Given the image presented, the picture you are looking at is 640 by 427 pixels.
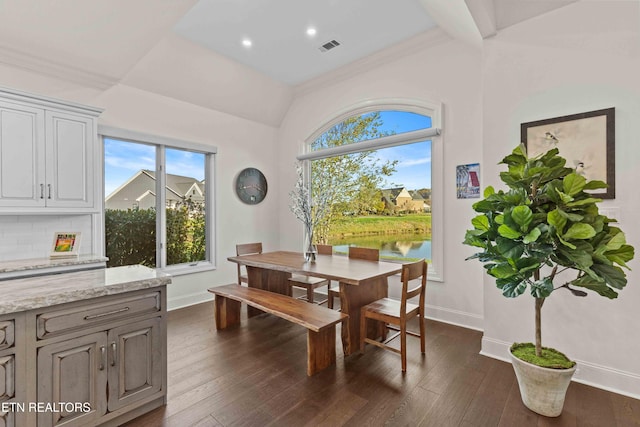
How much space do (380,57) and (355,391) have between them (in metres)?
4.06

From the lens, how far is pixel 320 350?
2.51 metres

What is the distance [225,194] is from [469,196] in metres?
3.63

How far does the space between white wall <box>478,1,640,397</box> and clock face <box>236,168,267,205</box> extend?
3.68 metres

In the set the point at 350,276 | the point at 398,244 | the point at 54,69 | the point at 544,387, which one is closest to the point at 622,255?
the point at 544,387

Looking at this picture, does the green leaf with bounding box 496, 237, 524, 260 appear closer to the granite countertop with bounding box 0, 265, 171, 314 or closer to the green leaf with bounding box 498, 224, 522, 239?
the green leaf with bounding box 498, 224, 522, 239

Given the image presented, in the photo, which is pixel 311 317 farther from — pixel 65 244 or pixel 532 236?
pixel 65 244

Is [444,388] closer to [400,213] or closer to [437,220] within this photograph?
[437,220]

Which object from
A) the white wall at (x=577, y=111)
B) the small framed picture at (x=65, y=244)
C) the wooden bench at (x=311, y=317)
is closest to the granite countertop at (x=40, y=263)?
the small framed picture at (x=65, y=244)

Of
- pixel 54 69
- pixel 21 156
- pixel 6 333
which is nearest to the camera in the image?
pixel 6 333

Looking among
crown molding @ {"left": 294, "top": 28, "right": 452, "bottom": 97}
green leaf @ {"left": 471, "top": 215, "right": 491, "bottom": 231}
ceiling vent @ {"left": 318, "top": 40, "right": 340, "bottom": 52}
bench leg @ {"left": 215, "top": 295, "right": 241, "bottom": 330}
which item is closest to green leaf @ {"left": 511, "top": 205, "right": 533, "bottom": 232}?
green leaf @ {"left": 471, "top": 215, "right": 491, "bottom": 231}

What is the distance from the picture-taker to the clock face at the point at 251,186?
5.05 meters

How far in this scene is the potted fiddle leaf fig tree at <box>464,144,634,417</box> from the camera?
171 cm

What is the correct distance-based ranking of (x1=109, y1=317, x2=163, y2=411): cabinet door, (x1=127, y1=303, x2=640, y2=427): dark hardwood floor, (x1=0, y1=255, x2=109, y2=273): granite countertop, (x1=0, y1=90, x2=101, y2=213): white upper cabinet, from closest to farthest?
(x1=109, y1=317, x2=163, y2=411): cabinet door
(x1=127, y1=303, x2=640, y2=427): dark hardwood floor
(x1=0, y1=255, x2=109, y2=273): granite countertop
(x1=0, y1=90, x2=101, y2=213): white upper cabinet

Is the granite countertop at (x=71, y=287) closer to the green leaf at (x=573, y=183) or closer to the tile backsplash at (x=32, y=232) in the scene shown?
the tile backsplash at (x=32, y=232)
